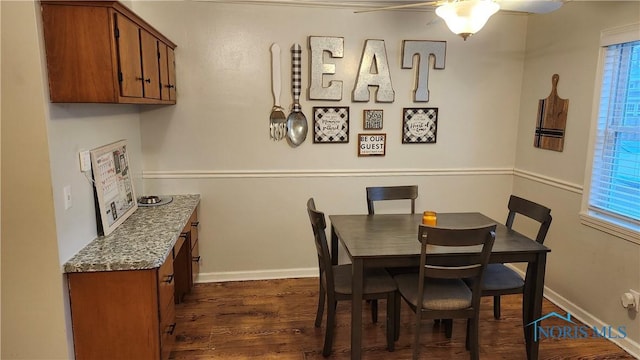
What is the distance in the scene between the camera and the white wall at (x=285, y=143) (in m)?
3.33

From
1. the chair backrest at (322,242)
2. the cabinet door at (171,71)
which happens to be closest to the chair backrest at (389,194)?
the chair backrest at (322,242)

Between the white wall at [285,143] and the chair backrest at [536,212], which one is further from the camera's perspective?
the white wall at [285,143]

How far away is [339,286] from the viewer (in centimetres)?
253

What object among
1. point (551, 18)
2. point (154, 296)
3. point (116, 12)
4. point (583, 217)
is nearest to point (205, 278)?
point (154, 296)

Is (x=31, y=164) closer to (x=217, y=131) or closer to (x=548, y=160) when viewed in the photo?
(x=217, y=131)

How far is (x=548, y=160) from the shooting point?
11.2 ft

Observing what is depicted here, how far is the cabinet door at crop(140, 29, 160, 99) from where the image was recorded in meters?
2.43

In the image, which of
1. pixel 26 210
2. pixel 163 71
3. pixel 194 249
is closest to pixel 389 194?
pixel 194 249

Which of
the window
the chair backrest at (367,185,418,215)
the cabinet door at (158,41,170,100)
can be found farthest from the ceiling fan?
the cabinet door at (158,41,170,100)

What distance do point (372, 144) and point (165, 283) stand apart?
2.08m

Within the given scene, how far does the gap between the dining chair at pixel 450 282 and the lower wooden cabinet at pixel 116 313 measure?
136 centimetres

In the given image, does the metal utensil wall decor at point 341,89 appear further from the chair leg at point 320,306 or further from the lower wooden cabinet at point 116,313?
the lower wooden cabinet at point 116,313

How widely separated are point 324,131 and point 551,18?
2019mm

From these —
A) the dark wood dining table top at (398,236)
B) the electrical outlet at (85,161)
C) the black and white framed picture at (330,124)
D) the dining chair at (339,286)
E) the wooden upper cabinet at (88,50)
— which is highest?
the wooden upper cabinet at (88,50)
